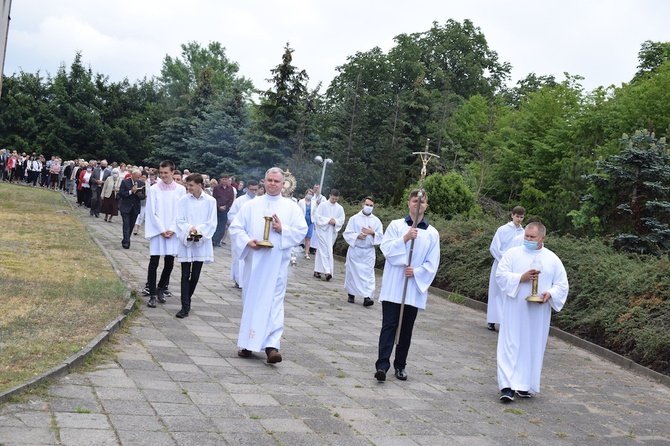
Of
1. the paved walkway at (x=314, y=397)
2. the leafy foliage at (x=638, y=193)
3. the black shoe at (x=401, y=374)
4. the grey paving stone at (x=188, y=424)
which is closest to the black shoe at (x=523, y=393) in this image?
the paved walkway at (x=314, y=397)

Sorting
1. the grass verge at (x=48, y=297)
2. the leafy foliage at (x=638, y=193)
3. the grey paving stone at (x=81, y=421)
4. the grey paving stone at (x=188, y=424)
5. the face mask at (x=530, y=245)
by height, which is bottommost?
the grey paving stone at (x=81, y=421)

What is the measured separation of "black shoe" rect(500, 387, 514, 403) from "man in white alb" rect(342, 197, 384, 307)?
6628mm

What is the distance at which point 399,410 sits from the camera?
7.61 metres

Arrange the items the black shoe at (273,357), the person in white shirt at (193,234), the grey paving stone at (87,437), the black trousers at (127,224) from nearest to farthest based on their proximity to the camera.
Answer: the grey paving stone at (87,437) → the black shoe at (273,357) → the person in white shirt at (193,234) → the black trousers at (127,224)

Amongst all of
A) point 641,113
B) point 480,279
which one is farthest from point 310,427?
point 641,113

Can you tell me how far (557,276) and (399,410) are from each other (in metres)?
2.80

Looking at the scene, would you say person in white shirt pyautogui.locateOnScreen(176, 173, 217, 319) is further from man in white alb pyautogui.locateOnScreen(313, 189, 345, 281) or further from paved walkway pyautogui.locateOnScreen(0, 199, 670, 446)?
man in white alb pyautogui.locateOnScreen(313, 189, 345, 281)

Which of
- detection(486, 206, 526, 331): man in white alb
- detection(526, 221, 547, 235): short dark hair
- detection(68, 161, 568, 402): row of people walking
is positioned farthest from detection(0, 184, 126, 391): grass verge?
detection(486, 206, 526, 331): man in white alb

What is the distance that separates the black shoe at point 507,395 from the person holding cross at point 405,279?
3.57ft

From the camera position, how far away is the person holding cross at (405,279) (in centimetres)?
900

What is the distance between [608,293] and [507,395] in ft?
20.0

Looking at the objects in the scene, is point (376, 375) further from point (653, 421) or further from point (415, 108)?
point (415, 108)

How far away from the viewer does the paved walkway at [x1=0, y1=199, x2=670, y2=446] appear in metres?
6.12

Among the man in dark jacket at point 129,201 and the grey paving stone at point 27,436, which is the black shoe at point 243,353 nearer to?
the grey paving stone at point 27,436
